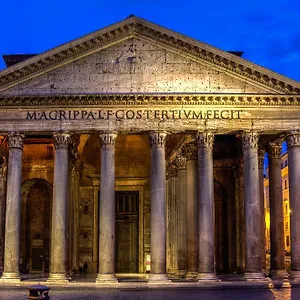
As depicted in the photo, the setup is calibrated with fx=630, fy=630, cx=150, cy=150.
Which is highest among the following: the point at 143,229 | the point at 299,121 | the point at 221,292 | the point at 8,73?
the point at 8,73

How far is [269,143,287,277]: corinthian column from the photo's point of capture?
3000cm

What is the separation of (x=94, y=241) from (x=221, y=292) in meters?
13.7

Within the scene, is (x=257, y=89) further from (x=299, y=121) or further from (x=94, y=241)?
(x=94, y=241)

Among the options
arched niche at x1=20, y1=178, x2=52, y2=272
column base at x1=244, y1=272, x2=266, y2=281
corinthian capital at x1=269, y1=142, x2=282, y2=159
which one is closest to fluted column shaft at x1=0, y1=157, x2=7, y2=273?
arched niche at x1=20, y1=178, x2=52, y2=272

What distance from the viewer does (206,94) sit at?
27.2 m

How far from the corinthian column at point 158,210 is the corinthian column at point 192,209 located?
314cm

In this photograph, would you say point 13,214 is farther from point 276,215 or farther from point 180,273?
point 276,215

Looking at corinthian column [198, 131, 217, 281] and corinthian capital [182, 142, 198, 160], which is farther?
corinthian capital [182, 142, 198, 160]

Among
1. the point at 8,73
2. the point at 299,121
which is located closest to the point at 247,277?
the point at 299,121

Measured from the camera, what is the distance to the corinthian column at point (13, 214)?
1048 inches

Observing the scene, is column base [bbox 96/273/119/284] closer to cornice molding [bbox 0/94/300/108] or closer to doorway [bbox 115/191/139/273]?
cornice molding [bbox 0/94/300/108]

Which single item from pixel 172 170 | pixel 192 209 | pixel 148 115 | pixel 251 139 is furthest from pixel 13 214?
pixel 172 170

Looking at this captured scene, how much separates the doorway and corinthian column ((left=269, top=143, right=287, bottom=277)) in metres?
9.20

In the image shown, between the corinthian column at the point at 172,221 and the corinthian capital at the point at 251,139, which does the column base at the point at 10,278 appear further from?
the corinthian capital at the point at 251,139
